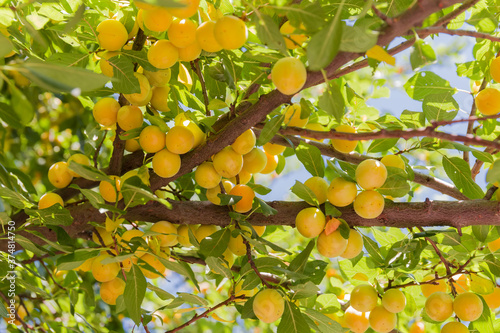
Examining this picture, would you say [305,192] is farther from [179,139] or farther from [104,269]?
[104,269]

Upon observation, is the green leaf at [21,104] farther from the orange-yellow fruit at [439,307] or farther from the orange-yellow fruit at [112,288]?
the orange-yellow fruit at [439,307]

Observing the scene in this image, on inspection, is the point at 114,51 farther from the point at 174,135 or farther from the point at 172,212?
the point at 172,212

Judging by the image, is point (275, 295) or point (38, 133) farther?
point (38, 133)

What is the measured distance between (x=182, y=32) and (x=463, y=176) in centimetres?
92

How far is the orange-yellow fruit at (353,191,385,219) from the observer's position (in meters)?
1.14

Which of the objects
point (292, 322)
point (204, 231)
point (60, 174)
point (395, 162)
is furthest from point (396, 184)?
point (60, 174)

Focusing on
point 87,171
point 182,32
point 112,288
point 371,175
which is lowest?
point 112,288

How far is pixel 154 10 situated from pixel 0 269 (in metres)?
0.93

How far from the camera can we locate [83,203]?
137 cm

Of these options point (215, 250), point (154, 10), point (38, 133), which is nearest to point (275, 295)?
point (215, 250)

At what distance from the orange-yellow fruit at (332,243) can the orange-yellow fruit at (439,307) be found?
1.20ft

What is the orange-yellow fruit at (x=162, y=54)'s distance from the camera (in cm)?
106

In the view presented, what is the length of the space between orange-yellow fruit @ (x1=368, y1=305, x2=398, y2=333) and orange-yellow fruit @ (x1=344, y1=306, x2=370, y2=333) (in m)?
0.07

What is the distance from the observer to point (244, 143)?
1.20 m
